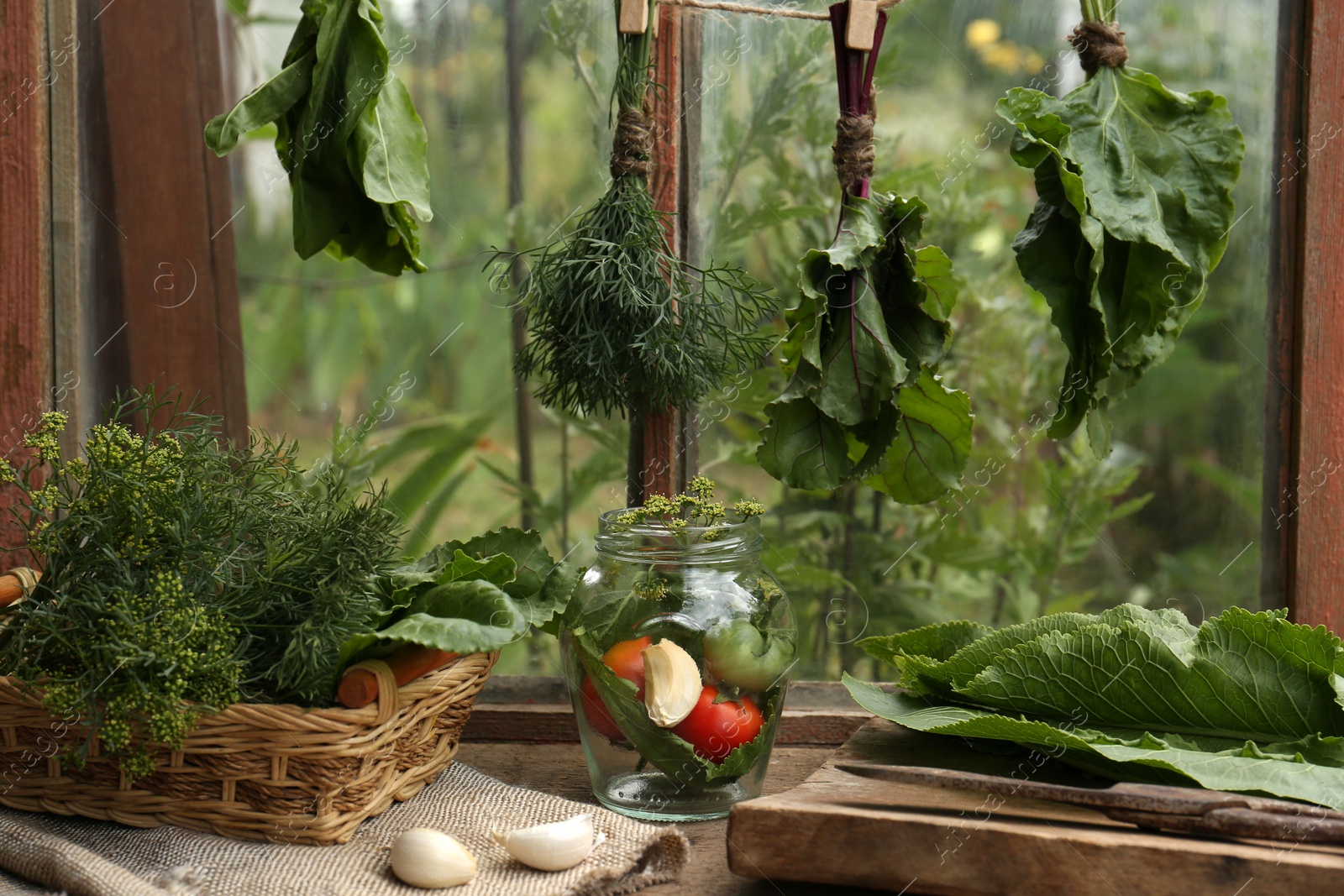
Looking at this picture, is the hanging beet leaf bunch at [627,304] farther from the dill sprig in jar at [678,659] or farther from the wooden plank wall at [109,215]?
the wooden plank wall at [109,215]

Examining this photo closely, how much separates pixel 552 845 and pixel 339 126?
65 cm

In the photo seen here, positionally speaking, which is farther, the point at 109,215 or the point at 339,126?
the point at 109,215

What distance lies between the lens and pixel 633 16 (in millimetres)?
987

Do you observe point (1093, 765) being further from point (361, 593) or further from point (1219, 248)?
point (361, 593)

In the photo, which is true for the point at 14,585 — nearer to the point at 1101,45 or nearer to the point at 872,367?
the point at 872,367

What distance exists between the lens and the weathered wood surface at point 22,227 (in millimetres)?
1078

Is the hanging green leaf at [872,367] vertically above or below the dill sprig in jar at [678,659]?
above

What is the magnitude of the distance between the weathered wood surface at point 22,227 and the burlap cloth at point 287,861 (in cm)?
40

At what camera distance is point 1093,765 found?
2.75 ft

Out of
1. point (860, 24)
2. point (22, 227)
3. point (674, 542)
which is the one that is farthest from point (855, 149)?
point (22, 227)

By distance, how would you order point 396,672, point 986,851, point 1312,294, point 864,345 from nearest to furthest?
point 986,851 → point 396,672 → point 864,345 → point 1312,294

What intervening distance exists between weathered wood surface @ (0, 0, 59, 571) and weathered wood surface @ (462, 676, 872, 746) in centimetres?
51

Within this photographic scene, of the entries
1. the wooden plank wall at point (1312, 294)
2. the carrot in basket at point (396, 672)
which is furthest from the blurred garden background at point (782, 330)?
the carrot in basket at point (396, 672)

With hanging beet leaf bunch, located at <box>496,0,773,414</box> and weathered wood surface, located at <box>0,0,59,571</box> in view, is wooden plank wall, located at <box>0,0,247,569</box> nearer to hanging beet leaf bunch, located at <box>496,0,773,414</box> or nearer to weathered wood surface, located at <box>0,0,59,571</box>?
weathered wood surface, located at <box>0,0,59,571</box>
